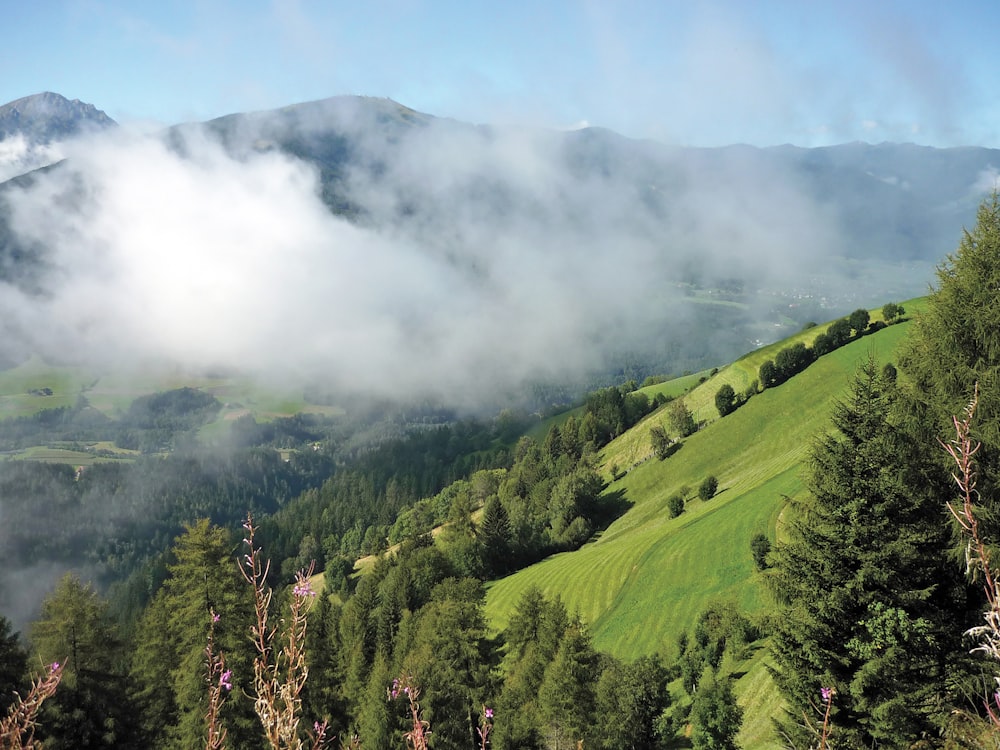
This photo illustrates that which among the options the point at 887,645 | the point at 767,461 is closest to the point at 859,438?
the point at 887,645

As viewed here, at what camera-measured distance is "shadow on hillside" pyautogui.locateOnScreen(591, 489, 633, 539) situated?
102125mm

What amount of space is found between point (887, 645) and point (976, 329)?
836 cm

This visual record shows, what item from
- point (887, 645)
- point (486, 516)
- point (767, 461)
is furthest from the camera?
point (486, 516)

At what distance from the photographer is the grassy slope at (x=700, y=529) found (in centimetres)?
5275

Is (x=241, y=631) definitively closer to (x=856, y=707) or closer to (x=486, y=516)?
(x=856, y=707)

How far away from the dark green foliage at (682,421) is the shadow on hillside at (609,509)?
58.3ft

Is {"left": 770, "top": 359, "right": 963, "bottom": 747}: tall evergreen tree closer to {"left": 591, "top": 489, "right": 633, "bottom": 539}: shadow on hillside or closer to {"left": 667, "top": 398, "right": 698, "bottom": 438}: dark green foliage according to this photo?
{"left": 591, "top": 489, "right": 633, "bottom": 539}: shadow on hillside

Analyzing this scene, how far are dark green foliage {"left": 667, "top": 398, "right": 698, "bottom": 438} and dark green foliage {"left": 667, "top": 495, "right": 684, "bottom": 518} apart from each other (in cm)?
3144

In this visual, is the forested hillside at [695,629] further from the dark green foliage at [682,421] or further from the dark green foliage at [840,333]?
the dark green foliage at [840,333]

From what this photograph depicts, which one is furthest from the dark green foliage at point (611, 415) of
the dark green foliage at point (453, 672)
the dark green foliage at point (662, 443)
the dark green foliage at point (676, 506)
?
the dark green foliage at point (453, 672)

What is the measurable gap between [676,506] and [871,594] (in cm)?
7240

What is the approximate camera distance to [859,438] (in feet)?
49.9

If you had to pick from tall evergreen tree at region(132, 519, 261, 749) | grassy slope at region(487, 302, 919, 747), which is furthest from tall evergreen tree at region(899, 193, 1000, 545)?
tall evergreen tree at region(132, 519, 261, 749)

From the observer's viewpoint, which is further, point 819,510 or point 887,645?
point 819,510
